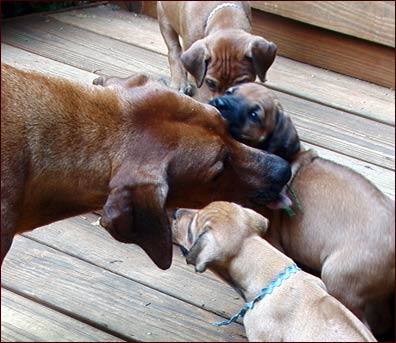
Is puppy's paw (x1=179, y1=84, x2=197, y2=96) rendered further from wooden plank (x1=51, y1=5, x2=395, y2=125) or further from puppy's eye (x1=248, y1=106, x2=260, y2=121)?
puppy's eye (x1=248, y1=106, x2=260, y2=121)

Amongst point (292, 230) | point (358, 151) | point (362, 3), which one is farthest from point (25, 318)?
point (362, 3)

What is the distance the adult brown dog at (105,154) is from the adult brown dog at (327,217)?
743mm

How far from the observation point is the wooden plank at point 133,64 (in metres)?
4.18

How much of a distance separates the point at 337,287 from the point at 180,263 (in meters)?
0.60

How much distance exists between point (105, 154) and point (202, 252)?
676 millimetres

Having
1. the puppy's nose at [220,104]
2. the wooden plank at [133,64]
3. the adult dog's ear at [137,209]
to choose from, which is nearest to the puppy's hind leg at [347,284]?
the puppy's nose at [220,104]

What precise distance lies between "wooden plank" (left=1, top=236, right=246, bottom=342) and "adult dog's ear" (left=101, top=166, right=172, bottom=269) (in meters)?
0.64

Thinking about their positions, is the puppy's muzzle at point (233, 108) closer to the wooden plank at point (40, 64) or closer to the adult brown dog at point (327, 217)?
the adult brown dog at point (327, 217)

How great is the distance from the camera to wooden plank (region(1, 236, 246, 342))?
2.81 meters

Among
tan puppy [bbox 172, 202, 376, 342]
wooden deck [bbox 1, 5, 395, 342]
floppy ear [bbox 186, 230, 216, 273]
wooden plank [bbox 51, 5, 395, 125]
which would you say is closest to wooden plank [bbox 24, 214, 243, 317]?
wooden deck [bbox 1, 5, 395, 342]

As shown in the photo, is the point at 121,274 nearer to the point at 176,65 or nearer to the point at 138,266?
the point at 138,266

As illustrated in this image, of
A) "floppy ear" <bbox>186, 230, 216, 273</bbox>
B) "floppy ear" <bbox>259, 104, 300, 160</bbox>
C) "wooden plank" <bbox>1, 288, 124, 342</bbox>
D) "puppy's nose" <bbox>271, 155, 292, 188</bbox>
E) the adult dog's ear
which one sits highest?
the adult dog's ear

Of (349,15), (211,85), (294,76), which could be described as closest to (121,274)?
(211,85)

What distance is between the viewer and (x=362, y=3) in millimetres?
5008
